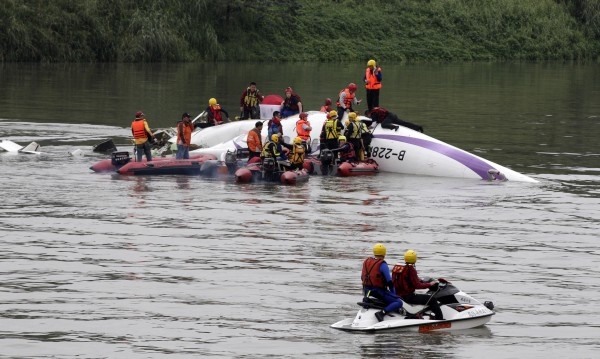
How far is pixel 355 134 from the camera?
43312mm

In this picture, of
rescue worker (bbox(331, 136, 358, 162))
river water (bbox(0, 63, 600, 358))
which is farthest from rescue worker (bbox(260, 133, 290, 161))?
rescue worker (bbox(331, 136, 358, 162))

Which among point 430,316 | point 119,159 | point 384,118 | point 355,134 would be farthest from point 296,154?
point 430,316

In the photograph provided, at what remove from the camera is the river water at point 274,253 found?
23156mm

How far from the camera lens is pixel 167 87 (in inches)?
3095

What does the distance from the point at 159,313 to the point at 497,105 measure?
166 ft

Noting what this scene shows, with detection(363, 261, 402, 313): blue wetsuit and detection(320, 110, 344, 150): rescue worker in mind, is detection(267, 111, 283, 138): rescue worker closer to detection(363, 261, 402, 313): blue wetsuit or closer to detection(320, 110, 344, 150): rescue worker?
detection(320, 110, 344, 150): rescue worker

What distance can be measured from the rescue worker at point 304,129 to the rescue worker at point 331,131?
91 centimetres

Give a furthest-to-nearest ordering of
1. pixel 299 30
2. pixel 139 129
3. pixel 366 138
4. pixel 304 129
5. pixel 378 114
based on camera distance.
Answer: pixel 299 30
pixel 304 129
pixel 378 114
pixel 366 138
pixel 139 129

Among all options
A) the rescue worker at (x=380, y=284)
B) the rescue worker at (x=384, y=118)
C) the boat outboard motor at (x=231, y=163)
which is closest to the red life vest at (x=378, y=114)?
the rescue worker at (x=384, y=118)

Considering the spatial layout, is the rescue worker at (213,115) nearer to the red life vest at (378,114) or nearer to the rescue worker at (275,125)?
the rescue worker at (275,125)

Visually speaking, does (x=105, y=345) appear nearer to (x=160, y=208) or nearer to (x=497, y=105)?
(x=160, y=208)

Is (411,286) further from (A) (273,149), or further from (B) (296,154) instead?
(B) (296,154)

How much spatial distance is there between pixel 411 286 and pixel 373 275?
2.86ft

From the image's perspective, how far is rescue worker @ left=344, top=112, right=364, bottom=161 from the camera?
142 feet
